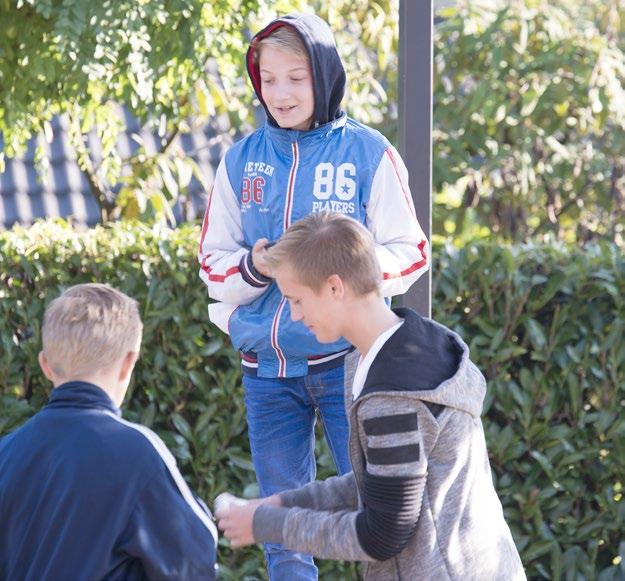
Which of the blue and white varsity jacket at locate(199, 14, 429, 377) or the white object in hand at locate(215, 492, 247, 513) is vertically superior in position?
the blue and white varsity jacket at locate(199, 14, 429, 377)

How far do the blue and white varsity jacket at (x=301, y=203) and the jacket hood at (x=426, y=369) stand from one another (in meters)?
0.54

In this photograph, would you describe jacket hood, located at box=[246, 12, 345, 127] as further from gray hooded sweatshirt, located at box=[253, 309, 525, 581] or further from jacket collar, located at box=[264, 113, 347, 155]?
gray hooded sweatshirt, located at box=[253, 309, 525, 581]

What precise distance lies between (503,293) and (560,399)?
445 mm

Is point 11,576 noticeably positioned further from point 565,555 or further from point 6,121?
point 565,555

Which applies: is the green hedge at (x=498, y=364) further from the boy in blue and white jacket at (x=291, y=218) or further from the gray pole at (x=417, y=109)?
the boy in blue and white jacket at (x=291, y=218)

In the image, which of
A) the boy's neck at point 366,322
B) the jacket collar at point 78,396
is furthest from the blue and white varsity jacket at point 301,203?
the jacket collar at point 78,396

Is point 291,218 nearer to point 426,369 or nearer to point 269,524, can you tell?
point 426,369

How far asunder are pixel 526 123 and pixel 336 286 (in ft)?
14.6

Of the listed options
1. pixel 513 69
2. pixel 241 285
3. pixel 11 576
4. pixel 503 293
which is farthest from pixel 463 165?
pixel 11 576

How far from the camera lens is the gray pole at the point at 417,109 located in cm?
373

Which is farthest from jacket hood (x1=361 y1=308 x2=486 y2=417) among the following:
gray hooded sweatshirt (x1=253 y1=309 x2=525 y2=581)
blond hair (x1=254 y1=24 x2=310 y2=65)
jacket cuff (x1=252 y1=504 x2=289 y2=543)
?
blond hair (x1=254 y1=24 x2=310 y2=65)

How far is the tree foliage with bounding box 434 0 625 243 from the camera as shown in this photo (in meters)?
Result: 6.79

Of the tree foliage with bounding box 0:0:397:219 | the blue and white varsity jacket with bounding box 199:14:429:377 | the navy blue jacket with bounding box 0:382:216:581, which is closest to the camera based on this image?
the navy blue jacket with bounding box 0:382:216:581

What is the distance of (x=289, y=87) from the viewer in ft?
11.3
